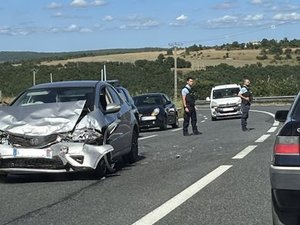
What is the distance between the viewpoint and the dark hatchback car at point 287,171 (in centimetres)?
511

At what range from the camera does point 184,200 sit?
25.3 feet

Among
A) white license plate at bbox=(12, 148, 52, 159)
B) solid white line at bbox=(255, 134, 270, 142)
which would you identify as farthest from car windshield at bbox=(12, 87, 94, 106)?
solid white line at bbox=(255, 134, 270, 142)

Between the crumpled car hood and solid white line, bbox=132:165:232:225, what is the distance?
2138 mm

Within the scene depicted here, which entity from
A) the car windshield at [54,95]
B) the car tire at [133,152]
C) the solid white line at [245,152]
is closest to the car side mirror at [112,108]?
the car windshield at [54,95]

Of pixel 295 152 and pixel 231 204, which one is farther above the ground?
pixel 295 152

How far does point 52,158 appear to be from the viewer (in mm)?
9180

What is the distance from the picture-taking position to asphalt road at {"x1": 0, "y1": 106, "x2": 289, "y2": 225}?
6.78m

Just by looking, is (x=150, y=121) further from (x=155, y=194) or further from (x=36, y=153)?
(x=155, y=194)

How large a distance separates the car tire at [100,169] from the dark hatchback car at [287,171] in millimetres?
4509

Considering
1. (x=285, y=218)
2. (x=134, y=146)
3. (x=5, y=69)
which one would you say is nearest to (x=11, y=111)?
(x=134, y=146)

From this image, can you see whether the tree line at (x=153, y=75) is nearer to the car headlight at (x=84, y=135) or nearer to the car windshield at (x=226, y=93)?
the car windshield at (x=226, y=93)

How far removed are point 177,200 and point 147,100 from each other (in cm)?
1624

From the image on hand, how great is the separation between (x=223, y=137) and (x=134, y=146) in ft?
19.3

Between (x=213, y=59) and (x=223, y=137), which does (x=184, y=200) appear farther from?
(x=213, y=59)
